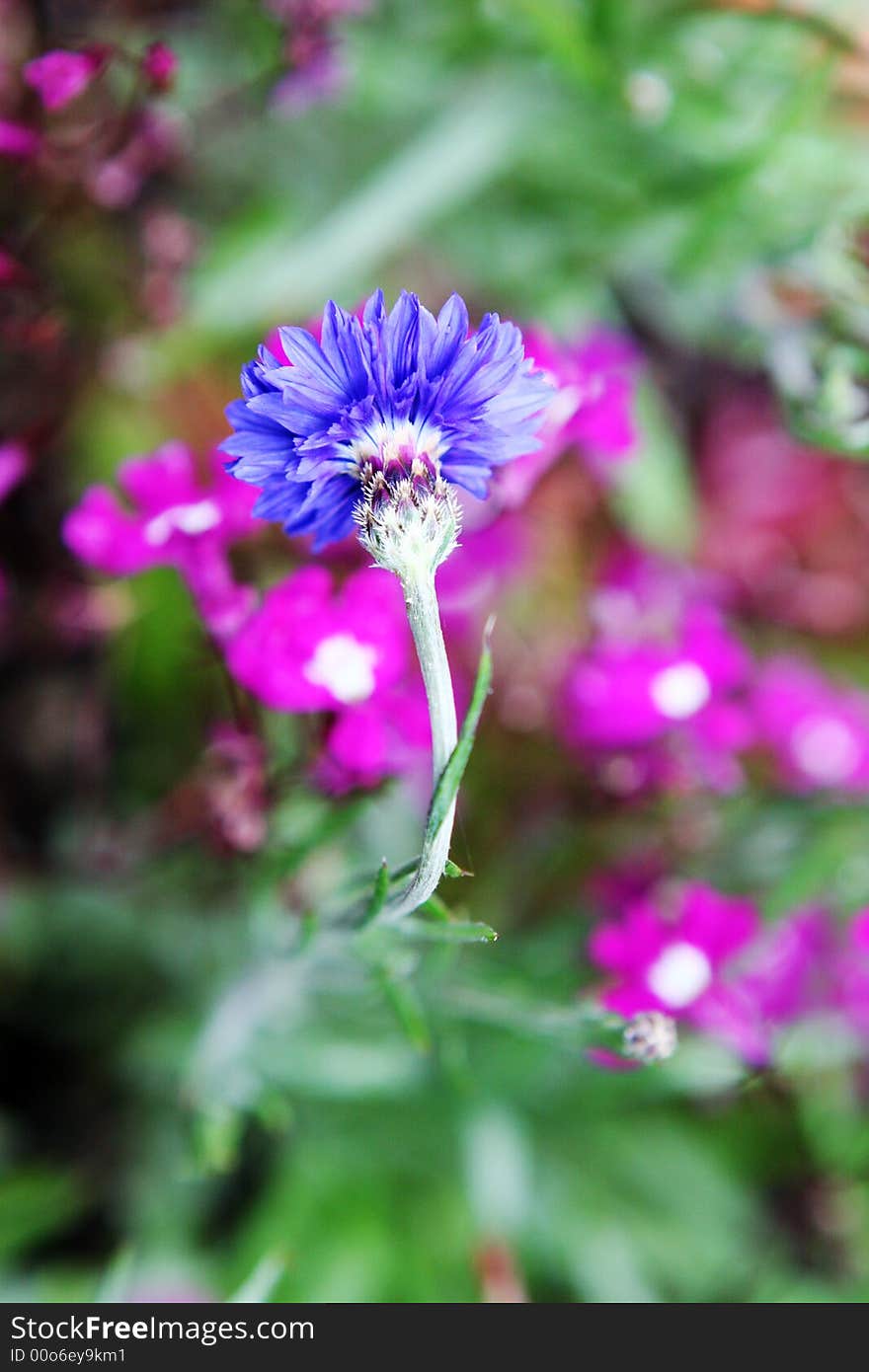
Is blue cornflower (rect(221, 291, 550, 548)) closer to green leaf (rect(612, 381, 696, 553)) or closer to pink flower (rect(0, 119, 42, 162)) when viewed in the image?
pink flower (rect(0, 119, 42, 162))

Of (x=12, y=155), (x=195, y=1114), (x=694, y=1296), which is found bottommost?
(x=694, y=1296)

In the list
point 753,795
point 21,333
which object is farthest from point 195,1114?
point 21,333

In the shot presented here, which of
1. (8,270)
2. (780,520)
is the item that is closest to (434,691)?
(8,270)

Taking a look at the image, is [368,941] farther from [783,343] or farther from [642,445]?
[642,445]

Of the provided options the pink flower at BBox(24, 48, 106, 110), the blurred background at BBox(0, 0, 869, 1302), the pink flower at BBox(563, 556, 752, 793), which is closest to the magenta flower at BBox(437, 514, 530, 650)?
the blurred background at BBox(0, 0, 869, 1302)

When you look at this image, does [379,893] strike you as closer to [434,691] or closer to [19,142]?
[434,691]

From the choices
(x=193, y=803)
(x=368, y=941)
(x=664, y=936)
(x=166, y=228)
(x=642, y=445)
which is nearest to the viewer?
(x=368, y=941)

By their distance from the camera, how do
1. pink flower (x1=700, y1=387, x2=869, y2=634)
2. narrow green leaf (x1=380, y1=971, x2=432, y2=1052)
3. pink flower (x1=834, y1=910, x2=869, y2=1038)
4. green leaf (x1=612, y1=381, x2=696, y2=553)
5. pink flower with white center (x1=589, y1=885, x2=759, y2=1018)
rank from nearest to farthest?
narrow green leaf (x1=380, y1=971, x2=432, y2=1052)
pink flower with white center (x1=589, y1=885, x2=759, y2=1018)
pink flower (x1=834, y1=910, x2=869, y2=1038)
green leaf (x1=612, y1=381, x2=696, y2=553)
pink flower (x1=700, y1=387, x2=869, y2=634)
